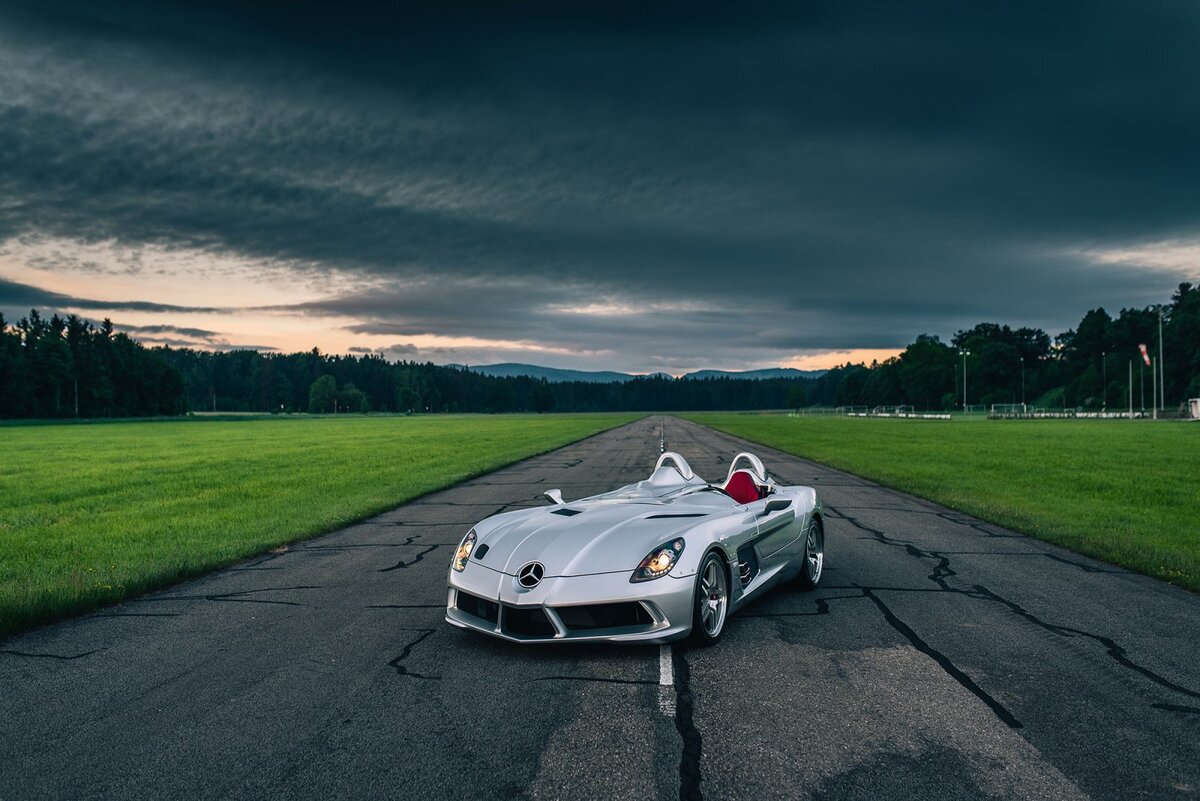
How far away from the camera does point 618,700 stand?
477 cm

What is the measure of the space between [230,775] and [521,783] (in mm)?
1427

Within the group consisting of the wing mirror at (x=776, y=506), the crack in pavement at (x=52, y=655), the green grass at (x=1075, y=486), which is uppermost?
the wing mirror at (x=776, y=506)

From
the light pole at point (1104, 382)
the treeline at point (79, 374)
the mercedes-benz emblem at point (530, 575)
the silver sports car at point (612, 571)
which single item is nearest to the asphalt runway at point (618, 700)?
the silver sports car at point (612, 571)

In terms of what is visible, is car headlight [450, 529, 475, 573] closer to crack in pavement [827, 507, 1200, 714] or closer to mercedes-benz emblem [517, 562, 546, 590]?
mercedes-benz emblem [517, 562, 546, 590]

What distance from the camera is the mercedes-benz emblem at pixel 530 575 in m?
5.43

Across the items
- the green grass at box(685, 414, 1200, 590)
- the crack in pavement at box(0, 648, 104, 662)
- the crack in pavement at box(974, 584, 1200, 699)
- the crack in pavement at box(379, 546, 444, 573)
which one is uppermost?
the crack in pavement at box(0, 648, 104, 662)

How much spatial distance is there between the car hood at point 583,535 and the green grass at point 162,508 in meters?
4.43

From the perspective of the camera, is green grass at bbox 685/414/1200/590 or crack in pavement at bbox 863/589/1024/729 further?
green grass at bbox 685/414/1200/590

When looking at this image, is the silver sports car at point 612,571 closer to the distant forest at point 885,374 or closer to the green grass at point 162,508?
the green grass at point 162,508

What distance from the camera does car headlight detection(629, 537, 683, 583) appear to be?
5.40m

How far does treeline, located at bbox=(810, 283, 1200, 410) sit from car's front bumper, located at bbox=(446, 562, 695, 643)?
130026 millimetres

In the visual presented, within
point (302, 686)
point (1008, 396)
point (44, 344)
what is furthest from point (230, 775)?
point (1008, 396)

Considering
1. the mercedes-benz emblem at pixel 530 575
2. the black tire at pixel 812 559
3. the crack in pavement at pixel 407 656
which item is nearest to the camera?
the crack in pavement at pixel 407 656

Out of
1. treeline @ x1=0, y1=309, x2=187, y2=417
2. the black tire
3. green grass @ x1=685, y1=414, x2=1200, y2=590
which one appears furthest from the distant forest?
the black tire
